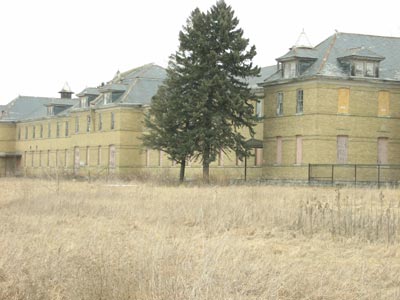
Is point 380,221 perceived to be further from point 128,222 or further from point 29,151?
point 29,151

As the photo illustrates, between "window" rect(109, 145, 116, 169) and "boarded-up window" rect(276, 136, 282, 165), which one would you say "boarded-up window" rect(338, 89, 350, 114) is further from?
"window" rect(109, 145, 116, 169)

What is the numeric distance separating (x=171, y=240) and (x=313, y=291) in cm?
561

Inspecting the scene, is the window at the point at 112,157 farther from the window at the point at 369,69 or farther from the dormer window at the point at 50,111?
the window at the point at 369,69

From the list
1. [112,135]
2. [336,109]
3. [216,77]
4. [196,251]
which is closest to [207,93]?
[216,77]

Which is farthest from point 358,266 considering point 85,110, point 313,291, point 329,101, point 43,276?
point 85,110

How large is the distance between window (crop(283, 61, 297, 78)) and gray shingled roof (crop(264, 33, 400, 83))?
0.66m

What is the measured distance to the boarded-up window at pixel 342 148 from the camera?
4928cm

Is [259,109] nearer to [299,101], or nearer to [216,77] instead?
[299,101]

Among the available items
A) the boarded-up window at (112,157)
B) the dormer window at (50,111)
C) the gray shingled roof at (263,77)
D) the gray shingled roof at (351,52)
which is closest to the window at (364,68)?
the gray shingled roof at (351,52)

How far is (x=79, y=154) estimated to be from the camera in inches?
3063

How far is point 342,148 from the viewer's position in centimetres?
4947

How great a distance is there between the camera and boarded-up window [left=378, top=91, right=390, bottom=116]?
50.5 m

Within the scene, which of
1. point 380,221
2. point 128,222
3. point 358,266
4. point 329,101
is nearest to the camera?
point 358,266

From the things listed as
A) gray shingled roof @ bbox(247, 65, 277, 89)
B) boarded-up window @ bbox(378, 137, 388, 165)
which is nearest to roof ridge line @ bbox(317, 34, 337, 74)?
boarded-up window @ bbox(378, 137, 388, 165)
